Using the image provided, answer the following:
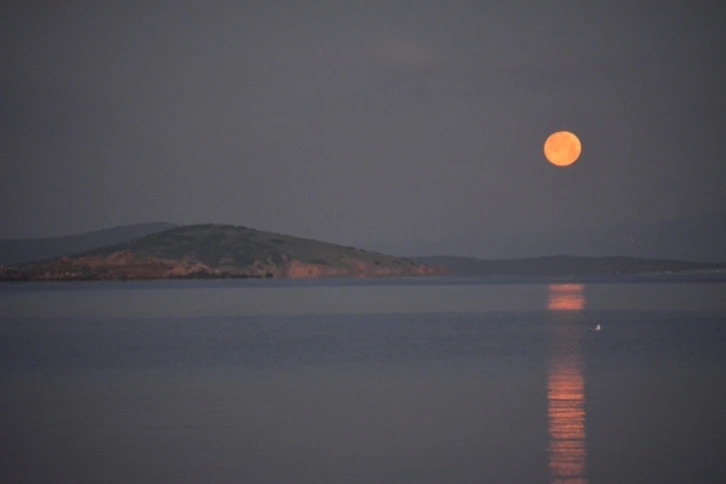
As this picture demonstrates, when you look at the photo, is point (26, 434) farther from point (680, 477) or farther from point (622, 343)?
point (622, 343)

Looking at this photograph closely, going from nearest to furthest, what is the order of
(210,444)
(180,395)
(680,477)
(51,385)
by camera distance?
(680,477) → (210,444) → (180,395) → (51,385)

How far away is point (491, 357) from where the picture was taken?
34.9 metres

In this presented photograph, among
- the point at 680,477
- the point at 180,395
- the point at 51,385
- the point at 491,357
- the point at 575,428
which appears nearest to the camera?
the point at 680,477

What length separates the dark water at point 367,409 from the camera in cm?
1581

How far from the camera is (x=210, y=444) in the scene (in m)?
17.7

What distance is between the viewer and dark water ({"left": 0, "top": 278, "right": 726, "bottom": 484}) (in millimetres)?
15812

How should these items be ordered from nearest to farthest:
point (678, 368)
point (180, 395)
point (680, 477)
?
1. point (680, 477)
2. point (180, 395)
3. point (678, 368)

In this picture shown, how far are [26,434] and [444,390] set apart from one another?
391 inches

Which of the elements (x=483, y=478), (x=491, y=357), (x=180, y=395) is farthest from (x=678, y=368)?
(x=483, y=478)

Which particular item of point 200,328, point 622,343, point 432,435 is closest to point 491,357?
point 622,343

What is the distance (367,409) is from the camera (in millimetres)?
21781

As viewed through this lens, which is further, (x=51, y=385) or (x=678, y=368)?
(x=678, y=368)

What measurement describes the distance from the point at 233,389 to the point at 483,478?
1186 centimetres

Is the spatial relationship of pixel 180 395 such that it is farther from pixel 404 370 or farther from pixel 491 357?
pixel 491 357
